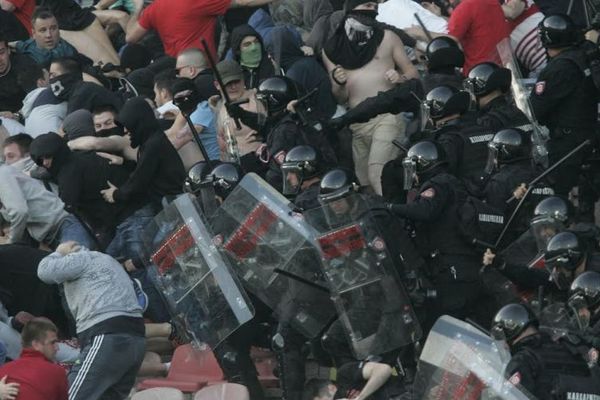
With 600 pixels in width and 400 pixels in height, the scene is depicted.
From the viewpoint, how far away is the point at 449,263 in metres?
15.2

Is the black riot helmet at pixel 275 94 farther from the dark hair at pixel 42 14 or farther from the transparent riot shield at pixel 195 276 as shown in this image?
the dark hair at pixel 42 14

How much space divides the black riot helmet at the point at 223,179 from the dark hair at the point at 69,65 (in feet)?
10.0

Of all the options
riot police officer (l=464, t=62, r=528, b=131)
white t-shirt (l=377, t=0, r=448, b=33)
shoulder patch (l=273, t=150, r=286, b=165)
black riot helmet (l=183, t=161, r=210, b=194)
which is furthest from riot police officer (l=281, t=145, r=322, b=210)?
white t-shirt (l=377, t=0, r=448, b=33)

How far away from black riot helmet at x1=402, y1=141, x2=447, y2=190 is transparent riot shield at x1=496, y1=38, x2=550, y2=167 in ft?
3.14

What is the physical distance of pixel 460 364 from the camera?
1295 centimetres

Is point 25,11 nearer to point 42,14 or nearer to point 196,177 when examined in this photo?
point 42,14

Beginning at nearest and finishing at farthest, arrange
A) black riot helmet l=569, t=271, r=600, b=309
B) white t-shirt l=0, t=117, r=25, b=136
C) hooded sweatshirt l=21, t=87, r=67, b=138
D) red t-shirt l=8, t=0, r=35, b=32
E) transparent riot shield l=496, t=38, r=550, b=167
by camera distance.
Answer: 1. black riot helmet l=569, t=271, r=600, b=309
2. transparent riot shield l=496, t=38, r=550, b=167
3. hooded sweatshirt l=21, t=87, r=67, b=138
4. white t-shirt l=0, t=117, r=25, b=136
5. red t-shirt l=8, t=0, r=35, b=32

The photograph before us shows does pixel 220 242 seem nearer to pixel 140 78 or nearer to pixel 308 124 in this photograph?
pixel 308 124

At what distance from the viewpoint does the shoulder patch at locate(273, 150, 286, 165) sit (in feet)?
53.1

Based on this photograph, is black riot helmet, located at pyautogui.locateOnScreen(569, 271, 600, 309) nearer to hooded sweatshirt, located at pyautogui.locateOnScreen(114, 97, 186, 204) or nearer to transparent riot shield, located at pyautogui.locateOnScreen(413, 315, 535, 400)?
transparent riot shield, located at pyautogui.locateOnScreen(413, 315, 535, 400)

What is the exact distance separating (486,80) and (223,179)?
2.19 m

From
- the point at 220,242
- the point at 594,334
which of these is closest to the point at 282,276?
the point at 220,242

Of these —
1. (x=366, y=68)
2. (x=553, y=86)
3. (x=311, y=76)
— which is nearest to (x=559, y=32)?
(x=553, y=86)

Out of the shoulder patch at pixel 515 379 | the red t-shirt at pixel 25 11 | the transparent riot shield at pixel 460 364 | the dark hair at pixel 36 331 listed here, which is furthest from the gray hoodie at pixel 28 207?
the shoulder patch at pixel 515 379
